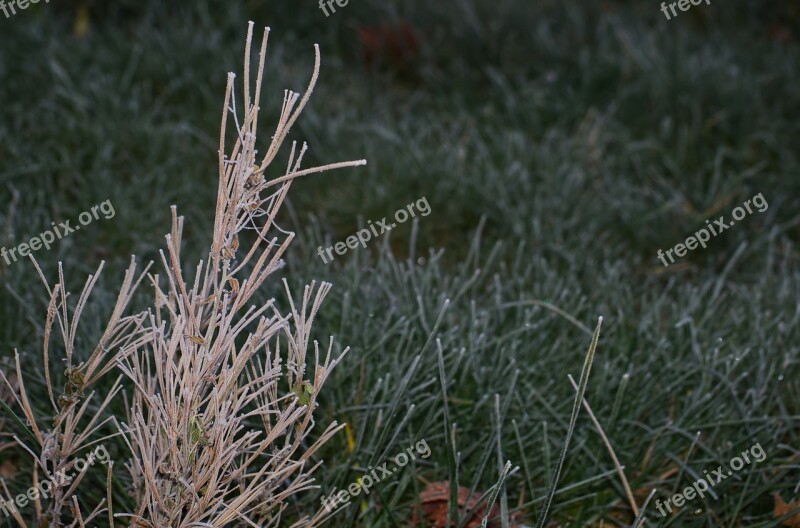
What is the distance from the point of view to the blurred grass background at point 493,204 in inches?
106

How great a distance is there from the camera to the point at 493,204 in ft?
13.1

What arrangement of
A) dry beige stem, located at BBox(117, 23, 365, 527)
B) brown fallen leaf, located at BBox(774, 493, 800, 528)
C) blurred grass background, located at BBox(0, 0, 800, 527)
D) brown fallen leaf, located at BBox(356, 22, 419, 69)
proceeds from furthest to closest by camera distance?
brown fallen leaf, located at BBox(356, 22, 419, 69) < blurred grass background, located at BBox(0, 0, 800, 527) < brown fallen leaf, located at BBox(774, 493, 800, 528) < dry beige stem, located at BBox(117, 23, 365, 527)

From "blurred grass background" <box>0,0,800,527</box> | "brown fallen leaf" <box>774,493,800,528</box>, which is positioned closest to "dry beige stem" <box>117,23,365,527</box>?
"blurred grass background" <box>0,0,800,527</box>

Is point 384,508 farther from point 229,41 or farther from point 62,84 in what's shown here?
point 229,41

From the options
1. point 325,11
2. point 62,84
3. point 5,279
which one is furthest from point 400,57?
point 5,279

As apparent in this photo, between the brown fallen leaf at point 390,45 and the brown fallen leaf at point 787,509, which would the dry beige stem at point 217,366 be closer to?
the brown fallen leaf at point 787,509

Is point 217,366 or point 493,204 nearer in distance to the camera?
point 217,366

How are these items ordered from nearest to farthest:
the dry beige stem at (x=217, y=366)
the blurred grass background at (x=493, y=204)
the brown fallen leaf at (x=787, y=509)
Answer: the dry beige stem at (x=217, y=366) < the brown fallen leaf at (x=787, y=509) < the blurred grass background at (x=493, y=204)

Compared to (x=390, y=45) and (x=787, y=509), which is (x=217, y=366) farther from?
(x=390, y=45)

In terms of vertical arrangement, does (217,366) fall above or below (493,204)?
above

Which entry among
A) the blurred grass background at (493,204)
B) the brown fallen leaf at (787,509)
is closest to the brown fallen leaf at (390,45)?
the blurred grass background at (493,204)

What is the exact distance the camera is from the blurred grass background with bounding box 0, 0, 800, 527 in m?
2.70

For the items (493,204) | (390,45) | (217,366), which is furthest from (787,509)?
(390,45)

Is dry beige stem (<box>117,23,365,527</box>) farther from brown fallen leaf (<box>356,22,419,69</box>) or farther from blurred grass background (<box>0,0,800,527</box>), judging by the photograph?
brown fallen leaf (<box>356,22,419,69</box>)
